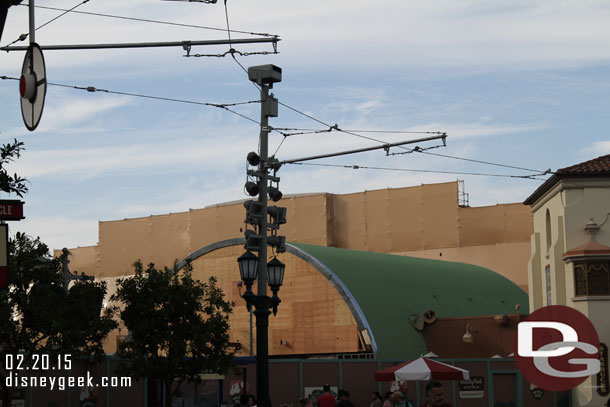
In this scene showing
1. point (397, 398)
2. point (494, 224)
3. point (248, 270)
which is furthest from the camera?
point (494, 224)

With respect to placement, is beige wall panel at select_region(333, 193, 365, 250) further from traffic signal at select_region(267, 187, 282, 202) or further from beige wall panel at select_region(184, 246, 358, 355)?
traffic signal at select_region(267, 187, 282, 202)

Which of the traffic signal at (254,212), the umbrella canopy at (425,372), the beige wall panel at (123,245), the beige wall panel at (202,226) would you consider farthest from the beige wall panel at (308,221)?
the traffic signal at (254,212)

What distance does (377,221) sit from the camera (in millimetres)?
67688

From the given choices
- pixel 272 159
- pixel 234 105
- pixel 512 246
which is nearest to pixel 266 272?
pixel 272 159

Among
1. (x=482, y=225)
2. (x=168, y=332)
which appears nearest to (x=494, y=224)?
(x=482, y=225)

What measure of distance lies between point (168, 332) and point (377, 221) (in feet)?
121

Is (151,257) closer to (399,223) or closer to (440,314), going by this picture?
(399,223)

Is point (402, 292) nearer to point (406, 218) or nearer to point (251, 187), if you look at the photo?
point (406, 218)

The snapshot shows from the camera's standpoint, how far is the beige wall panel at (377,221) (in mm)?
67062

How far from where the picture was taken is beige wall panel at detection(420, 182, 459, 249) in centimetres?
6506

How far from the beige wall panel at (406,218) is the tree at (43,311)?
39.3 m

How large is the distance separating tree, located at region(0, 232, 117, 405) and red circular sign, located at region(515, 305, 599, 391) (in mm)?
14363

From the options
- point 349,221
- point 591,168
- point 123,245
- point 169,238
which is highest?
point 349,221

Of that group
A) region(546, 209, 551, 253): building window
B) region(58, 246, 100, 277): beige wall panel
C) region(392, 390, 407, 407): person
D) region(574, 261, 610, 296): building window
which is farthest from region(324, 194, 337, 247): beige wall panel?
region(392, 390, 407, 407): person
